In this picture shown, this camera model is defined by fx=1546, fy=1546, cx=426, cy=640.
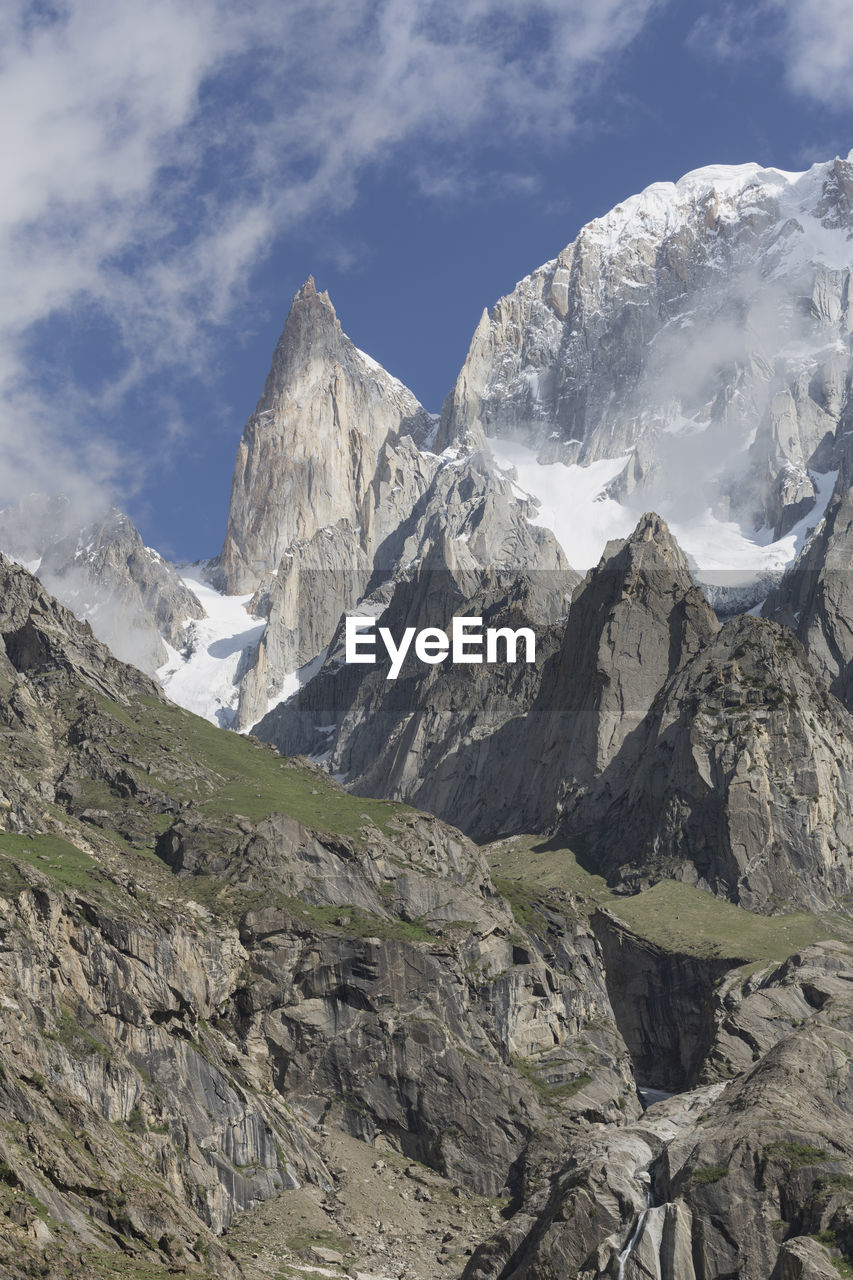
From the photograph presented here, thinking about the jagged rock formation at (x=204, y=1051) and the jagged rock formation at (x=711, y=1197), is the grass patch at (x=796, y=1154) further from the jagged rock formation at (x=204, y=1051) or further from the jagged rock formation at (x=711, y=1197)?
the jagged rock formation at (x=204, y=1051)

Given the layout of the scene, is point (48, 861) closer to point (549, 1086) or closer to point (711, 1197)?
point (549, 1086)

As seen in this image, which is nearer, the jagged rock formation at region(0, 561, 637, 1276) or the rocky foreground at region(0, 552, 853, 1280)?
the rocky foreground at region(0, 552, 853, 1280)

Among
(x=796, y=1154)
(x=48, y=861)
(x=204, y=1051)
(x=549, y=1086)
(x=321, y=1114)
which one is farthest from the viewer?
Result: (x=549, y=1086)

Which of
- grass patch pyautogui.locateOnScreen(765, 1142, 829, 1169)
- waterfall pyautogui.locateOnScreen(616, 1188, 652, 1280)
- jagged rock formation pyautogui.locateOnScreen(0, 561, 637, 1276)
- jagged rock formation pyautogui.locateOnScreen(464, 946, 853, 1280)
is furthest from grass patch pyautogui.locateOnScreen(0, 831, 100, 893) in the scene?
grass patch pyautogui.locateOnScreen(765, 1142, 829, 1169)

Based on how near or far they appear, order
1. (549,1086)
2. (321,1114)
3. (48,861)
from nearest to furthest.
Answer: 1. (48,861)
2. (321,1114)
3. (549,1086)

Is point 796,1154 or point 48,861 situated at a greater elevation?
point 48,861

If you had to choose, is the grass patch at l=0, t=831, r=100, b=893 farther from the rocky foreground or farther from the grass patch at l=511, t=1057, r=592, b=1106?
the grass patch at l=511, t=1057, r=592, b=1106

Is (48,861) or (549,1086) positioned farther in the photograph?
(549,1086)

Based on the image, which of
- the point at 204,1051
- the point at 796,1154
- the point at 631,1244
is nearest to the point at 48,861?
the point at 204,1051

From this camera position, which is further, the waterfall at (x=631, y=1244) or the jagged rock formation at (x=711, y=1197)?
the waterfall at (x=631, y=1244)

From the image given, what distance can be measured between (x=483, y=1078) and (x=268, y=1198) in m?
39.4

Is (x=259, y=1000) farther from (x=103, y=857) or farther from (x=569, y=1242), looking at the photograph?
(x=569, y=1242)

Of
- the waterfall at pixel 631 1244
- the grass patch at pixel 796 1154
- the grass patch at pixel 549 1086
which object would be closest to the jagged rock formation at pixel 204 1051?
the grass patch at pixel 549 1086

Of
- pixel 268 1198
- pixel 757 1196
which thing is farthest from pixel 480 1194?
pixel 757 1196
